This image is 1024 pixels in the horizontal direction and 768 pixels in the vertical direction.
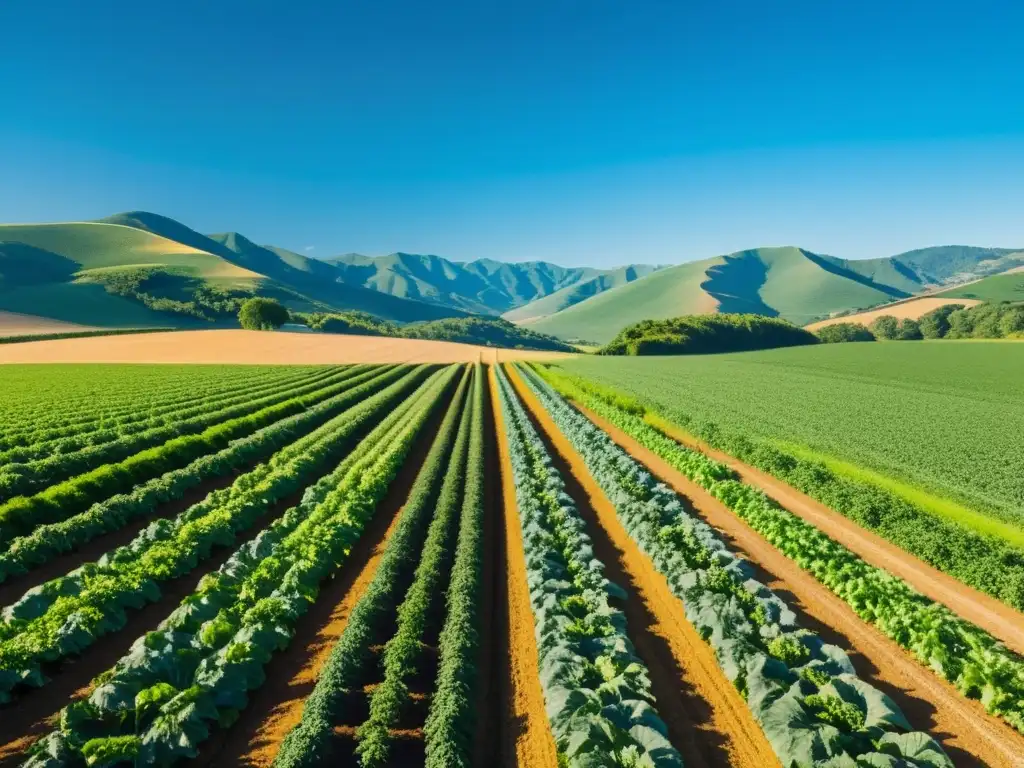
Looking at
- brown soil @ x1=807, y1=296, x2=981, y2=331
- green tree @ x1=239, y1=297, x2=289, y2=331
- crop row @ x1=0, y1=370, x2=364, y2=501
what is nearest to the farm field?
crop row @ x1=0, y1=370, x2=364, y2=501

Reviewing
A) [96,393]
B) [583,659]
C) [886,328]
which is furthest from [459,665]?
[886,328]

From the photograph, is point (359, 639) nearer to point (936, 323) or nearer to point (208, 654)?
point (208, 654)

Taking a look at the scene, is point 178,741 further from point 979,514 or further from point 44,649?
point 979,514

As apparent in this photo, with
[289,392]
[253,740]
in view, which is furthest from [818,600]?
[289,392]

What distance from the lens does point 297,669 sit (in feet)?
33.3

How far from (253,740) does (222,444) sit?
21.0 meters

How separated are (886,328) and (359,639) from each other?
16073 centimetres

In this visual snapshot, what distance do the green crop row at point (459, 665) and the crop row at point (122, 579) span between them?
23.5 ft

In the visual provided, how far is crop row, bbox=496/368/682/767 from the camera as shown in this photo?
24.9ft

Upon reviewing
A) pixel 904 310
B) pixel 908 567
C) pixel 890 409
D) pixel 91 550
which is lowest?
pixel 908 567

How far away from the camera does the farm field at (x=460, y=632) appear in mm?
8102

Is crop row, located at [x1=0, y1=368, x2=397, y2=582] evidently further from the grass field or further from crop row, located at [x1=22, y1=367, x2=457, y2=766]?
the grass field

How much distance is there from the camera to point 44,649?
9.59 m

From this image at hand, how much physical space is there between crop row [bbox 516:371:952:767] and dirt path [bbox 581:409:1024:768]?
943 millimetres
